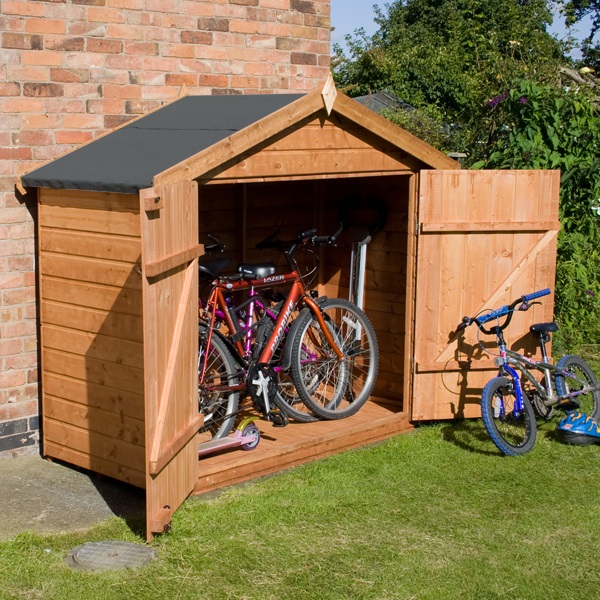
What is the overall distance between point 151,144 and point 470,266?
2.57 metres

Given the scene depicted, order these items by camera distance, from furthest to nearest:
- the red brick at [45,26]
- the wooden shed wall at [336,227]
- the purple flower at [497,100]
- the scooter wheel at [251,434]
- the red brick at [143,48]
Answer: the purple flower at [497,100]
the wooden shed wall at [336,227]
the red brick at [143,48]
the scooter wheel at [251,434]
the red brick at [45,26]

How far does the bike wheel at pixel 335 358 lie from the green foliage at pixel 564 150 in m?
2.38

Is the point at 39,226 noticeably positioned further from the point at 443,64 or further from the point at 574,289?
the point at 443,64

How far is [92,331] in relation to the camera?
6.32 m

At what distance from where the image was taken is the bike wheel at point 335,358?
299 inches

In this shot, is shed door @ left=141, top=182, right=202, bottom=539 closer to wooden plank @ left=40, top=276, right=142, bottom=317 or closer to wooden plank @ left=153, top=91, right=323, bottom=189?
wooden plank @ left=153, top=91, right=323, bottom=189

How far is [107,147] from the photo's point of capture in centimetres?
666

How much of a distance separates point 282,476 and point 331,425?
94 cm

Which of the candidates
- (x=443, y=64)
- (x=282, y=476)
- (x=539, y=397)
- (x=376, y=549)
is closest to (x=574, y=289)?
(x=539, y=397)

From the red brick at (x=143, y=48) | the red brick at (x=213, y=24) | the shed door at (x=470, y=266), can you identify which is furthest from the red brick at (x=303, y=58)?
the shed door at (x=470, y=266)

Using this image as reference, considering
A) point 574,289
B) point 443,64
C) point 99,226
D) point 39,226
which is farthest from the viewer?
point 443,64

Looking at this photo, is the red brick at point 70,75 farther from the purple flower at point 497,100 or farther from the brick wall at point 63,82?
the purple flower at point 497,100

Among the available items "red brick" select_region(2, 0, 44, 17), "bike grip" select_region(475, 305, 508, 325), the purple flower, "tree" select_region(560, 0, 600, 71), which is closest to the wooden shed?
"bike grip" select_region(475, 305, 508, 325)

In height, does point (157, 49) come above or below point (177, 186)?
above
